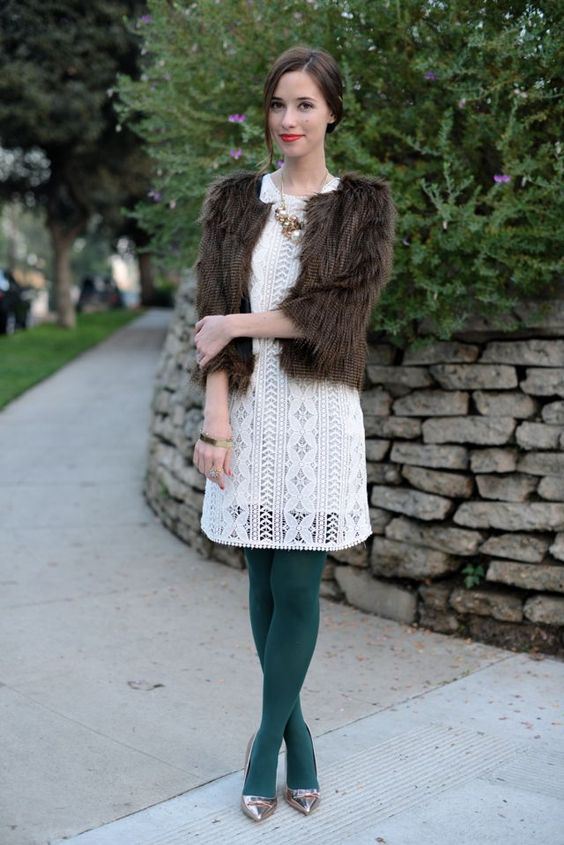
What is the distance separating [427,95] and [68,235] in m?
17.2

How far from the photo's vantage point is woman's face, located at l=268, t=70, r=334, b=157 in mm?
2670

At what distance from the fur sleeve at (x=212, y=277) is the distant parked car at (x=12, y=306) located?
1708 cm

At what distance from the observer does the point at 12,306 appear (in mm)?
19547

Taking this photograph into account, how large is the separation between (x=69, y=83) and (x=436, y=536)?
48.2 feet

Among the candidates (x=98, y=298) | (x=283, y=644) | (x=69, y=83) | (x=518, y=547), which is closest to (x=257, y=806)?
(x=283, y=644)

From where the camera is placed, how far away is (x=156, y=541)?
19.7 ft

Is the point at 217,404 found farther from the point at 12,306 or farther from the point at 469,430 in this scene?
the point at 12,306

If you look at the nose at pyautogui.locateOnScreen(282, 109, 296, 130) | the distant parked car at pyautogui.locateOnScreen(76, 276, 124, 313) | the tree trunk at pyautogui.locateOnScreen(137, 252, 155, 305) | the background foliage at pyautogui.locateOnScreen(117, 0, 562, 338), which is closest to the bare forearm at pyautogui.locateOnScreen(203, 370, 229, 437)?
the nose at pyautogui.locateOnScreen(282, 109, 296, 130)

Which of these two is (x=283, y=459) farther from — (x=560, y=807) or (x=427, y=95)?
(x=427, y=95)

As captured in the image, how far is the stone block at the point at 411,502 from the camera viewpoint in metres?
4.43

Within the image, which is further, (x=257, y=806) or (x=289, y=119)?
(x=257, y=806)

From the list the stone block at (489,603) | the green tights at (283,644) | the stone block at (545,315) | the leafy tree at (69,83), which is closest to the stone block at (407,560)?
the stone block at (489,603)

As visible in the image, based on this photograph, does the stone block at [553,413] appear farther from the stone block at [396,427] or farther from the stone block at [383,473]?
the stone block at [383,473]

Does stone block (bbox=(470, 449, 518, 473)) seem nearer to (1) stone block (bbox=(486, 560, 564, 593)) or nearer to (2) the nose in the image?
(1) stone block (bbox=(486, 560, 564, 593))
